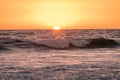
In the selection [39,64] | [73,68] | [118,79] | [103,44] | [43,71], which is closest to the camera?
[118,79]

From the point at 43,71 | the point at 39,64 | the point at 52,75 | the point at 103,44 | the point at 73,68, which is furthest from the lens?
the point at 103,44

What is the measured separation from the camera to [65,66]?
1777 cm

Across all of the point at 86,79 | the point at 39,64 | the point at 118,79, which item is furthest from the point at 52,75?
the point at 39,64

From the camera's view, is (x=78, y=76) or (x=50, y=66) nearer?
(x=78, y=76)

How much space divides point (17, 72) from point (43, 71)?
1253 mm

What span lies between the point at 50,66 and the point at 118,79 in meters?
5.03

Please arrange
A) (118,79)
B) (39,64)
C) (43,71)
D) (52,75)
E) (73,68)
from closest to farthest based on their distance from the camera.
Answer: (118,79), (52,75), (43,71), (73,68), (39,64)

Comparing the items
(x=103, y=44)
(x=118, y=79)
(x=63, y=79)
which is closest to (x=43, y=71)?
(x=63, y=79)

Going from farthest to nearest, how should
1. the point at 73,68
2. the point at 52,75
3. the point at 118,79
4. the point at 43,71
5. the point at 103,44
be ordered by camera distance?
the point at 103,44 → the point at 73,68 → the point at 43,71 → the point at 52,75 → the point at 118,79

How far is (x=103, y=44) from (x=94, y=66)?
20483mm

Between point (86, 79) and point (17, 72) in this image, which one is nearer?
point (86, 79)

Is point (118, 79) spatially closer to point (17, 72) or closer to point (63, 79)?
point (63, 79)

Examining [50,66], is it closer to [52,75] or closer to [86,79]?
[52,75]

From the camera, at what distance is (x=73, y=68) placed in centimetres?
1709
